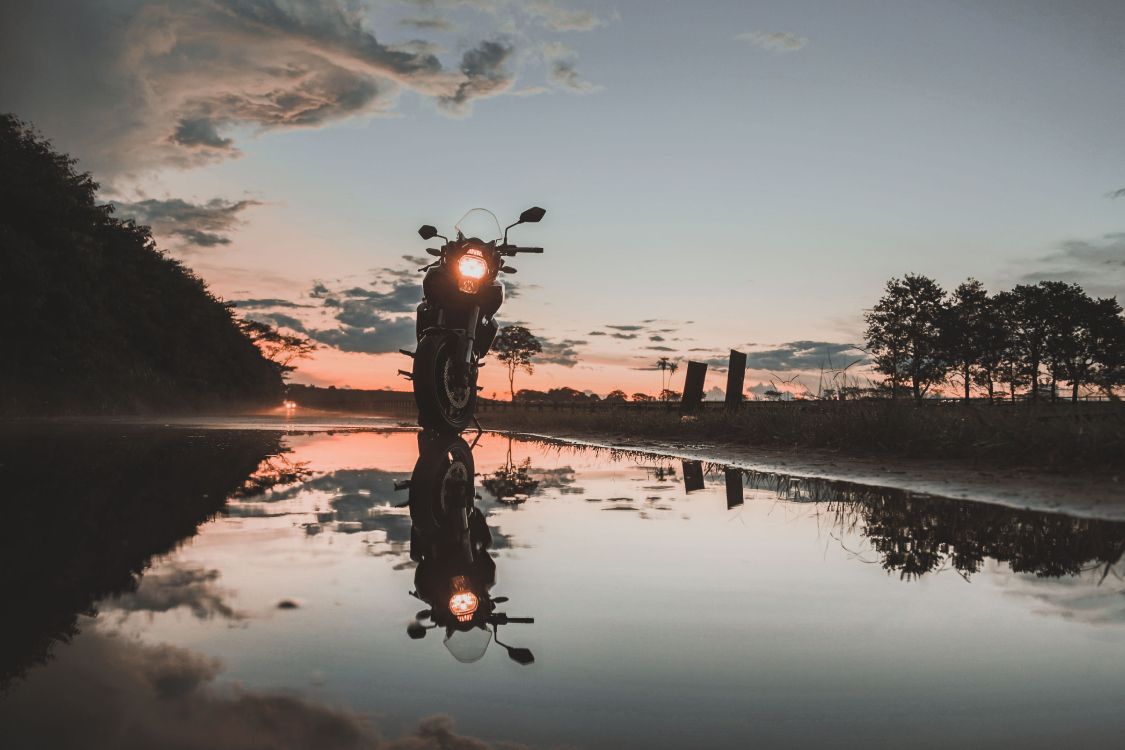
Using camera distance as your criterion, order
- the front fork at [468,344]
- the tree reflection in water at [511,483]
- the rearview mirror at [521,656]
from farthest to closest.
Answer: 1. the front fork at [468,344]
2. the tree reflection in water at [511,483]
3. the rearview mirror at [521,656]

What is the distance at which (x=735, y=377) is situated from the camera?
637 inches

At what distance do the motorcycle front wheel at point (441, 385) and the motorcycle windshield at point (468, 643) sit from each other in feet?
23.8

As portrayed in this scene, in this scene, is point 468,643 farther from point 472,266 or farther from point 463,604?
point 472,266

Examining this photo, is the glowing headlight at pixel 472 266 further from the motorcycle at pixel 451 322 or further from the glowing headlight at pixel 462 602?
the glowing headlight at pixel 462 602

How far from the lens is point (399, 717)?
1576 millimetres

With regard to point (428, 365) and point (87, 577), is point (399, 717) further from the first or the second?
point (428, 365)

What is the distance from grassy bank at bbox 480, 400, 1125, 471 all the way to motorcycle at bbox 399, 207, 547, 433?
395 cm

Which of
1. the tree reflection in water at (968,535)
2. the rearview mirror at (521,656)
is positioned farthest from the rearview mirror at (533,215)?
the rearview mirror at (521,656)

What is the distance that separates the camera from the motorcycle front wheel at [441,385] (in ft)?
30.6

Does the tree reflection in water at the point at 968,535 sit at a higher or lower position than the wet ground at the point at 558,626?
higher

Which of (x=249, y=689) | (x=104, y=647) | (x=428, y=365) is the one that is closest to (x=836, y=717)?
(x=249, y=689)

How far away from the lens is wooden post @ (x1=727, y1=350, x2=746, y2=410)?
16.1 m

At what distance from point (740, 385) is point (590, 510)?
12.1 m

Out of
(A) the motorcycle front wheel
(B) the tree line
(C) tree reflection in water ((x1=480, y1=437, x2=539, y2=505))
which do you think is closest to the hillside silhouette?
(A) the motorcycle front wheel
